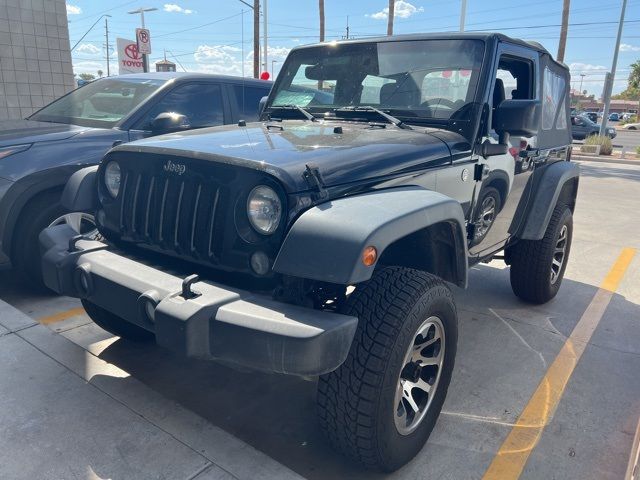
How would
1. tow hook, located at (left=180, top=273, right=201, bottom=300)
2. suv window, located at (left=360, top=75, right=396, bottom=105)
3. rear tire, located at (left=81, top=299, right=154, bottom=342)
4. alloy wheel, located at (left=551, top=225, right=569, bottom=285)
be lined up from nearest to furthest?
tow hook, located at (left=180, top=273, right=201, bottom=300) < rear tire, located at (left=81, top=299, right=154, bottom=342) < suv window, located at (left=360, top=75, right=396, bottom=105) < alloy wheel, located at (left=551, top=225, right=569, bottom=285)

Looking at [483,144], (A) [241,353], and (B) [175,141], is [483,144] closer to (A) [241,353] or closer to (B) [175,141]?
(B) [175,141]

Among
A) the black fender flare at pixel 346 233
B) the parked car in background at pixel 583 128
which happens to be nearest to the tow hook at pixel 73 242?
the black fender flare at pixel 346 233

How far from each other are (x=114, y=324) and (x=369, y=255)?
204 cm

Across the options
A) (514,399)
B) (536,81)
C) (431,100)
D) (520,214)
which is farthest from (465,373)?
(536,81)

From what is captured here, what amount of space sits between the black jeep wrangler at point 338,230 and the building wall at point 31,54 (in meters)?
7.73

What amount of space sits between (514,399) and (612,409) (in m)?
0.52

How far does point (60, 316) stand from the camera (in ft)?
12.8

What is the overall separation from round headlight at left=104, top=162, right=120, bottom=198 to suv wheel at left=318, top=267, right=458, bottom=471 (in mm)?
1469

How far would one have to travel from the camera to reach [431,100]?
3215 mm

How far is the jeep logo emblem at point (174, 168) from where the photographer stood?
2.44 metres

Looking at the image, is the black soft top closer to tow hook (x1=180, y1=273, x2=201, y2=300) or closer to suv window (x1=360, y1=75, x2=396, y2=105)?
suv window (x1=360, y1=75, x2=396, y2=105)

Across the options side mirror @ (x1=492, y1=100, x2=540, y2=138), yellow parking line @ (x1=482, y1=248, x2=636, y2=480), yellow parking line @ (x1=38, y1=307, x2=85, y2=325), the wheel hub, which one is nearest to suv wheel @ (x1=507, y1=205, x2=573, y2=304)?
yellow parking line @ (x1=482, y1=248, x2=636, y2=480)

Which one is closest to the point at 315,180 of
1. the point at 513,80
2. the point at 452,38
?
the point at 452,38

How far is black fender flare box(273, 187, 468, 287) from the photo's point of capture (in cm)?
188
